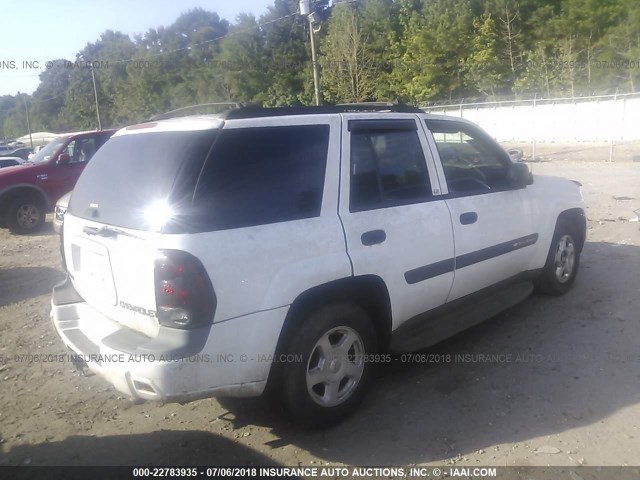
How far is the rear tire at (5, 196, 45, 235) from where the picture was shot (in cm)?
1029

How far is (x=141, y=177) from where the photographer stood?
123 inches

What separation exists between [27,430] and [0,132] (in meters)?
112

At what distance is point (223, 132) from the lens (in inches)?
118

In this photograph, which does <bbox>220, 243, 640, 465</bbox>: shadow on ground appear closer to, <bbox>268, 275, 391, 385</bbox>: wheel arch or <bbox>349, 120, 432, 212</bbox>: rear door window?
<bbox>268, 275, 391, 385</bbox>: wheel arch

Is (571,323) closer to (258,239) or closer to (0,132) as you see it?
(258,239)

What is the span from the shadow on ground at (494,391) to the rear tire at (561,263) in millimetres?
264

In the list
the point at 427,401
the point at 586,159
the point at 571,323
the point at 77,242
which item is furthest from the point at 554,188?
the point at 586,159

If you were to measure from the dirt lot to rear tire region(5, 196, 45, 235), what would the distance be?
236 inches

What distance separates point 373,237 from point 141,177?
1.44 meters

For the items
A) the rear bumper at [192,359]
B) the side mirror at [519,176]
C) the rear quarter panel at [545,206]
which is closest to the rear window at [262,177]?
the rear bumper at [192,359]

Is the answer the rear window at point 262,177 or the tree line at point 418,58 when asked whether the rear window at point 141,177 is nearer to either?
the rear window at point 262,177

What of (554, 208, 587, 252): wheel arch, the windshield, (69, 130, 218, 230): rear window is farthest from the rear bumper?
the windshield

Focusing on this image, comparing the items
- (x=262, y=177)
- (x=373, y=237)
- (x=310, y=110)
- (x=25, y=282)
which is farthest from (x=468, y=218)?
(x=25, y=282)

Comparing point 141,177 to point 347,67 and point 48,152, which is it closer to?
point 48,152
